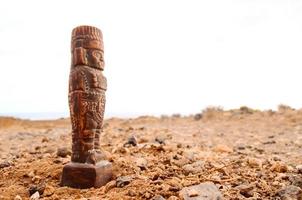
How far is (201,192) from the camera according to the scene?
5055mm

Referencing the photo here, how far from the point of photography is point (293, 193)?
16.3 feet

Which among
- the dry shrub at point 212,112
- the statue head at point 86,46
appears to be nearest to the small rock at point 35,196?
the statue head at point 86,46

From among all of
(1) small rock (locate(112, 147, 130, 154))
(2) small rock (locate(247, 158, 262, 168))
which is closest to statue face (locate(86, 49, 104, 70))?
(1) small rock (locate(112, 147, 130, 154))

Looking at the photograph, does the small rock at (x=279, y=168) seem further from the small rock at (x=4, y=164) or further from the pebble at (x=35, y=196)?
the small rock at (x=4, y=164)

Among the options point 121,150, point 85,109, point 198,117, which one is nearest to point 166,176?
point 85,109

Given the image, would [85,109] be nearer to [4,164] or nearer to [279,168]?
[4,164]

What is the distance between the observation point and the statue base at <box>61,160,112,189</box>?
5.84 metres

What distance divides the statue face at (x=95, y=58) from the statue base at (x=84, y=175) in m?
1.42

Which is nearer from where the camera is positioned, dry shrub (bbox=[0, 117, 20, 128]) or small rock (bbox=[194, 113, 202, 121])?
small rock (bbox=[194, 113, 202, 121])

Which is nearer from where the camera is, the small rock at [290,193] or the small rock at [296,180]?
the small rock at [290,193]

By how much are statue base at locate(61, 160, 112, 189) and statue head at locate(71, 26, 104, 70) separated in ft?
4.76

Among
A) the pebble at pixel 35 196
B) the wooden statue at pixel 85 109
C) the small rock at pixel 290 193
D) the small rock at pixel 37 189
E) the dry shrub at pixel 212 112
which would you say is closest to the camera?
the small rock at pixel 290 193

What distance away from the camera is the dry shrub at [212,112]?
20.3 meters

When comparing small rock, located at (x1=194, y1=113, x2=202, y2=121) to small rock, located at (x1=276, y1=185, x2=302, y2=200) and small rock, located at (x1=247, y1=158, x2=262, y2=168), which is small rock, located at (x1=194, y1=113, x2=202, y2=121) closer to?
small rock, located at (x1=247, y1=158, x2=262, y2=168)
